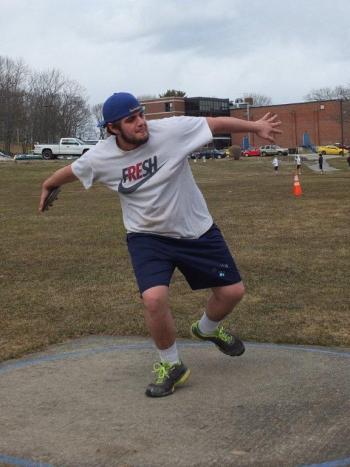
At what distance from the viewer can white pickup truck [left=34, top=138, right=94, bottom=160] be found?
180 ft

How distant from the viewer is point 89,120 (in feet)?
350

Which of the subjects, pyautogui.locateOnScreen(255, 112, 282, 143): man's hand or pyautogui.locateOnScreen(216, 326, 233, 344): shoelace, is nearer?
pyautogui.locateOnScreen(255, 112, 282, 143): man's hand

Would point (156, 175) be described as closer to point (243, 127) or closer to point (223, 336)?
point (243, 127)

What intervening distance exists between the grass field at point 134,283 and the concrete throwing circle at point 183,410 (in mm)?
608

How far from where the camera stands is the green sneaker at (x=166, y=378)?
375 centimetres

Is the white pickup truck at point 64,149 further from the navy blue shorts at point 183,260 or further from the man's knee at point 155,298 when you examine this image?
the man's knee at point 155,298

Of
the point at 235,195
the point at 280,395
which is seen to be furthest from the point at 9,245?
the point at 235,195

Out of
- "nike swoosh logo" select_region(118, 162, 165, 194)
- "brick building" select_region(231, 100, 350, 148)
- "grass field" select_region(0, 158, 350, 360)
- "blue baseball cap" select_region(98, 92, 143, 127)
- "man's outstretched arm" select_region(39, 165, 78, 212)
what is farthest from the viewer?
"brick building" select_region(231, 100, 350, 148)

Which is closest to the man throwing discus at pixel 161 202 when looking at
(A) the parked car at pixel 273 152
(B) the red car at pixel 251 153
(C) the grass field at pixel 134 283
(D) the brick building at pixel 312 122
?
(C) the grass field at pixel 134 283

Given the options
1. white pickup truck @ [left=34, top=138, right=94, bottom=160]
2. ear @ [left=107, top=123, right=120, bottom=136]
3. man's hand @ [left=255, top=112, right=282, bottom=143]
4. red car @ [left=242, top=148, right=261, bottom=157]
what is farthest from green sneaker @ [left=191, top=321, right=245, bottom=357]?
red car @ [left=242, top=148, right=261, bottom=157]

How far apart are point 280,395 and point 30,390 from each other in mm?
1514

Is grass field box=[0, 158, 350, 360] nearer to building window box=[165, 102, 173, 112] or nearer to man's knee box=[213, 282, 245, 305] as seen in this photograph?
man's knee box=[213, 282, 245, 305]

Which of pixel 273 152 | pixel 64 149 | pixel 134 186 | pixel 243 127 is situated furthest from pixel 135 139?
pixel 273 152

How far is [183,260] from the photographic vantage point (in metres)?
3.88
